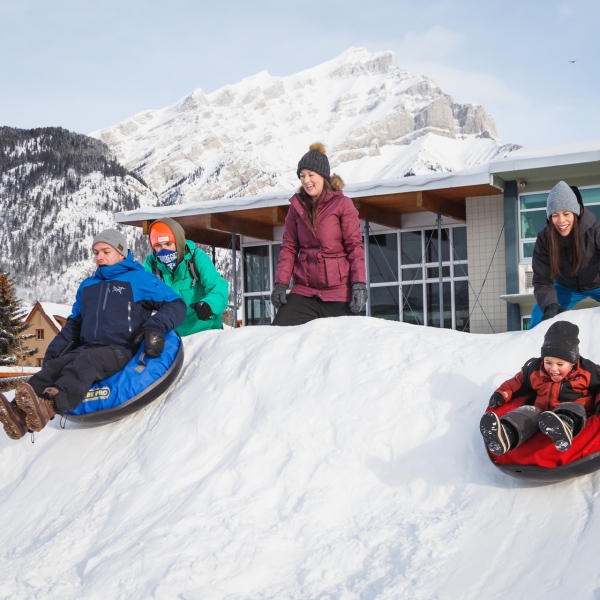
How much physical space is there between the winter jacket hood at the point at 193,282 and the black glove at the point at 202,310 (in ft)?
0.32

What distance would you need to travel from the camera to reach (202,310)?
20.5 feet

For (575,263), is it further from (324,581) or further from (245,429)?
(324,581)

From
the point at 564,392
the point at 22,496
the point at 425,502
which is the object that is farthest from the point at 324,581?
the point at 22,496

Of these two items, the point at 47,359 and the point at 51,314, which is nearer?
the point at 47,359

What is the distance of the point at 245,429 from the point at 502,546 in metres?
1.86

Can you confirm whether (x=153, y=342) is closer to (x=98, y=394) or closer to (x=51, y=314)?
(x=98, y=394)

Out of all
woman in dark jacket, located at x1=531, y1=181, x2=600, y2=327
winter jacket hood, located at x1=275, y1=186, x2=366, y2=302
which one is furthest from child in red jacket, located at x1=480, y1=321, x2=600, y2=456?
winter jacket hood, located at x1=275, y1=186, x2=366, y2=302

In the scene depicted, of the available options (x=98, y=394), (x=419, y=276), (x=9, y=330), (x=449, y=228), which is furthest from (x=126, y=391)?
(x=9, y=330)

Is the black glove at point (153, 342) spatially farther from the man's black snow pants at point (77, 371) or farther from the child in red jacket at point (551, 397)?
the child in red jacket at point (551, 397)

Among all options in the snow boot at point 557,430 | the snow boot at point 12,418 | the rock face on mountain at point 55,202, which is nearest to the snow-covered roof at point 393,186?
the snow boot at point 12,418

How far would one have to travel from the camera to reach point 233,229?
1722 cm

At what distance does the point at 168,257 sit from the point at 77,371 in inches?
64.9

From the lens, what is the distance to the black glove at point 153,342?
540 centimetres

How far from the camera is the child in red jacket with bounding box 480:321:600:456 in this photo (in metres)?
3.63
